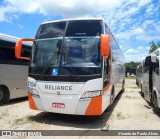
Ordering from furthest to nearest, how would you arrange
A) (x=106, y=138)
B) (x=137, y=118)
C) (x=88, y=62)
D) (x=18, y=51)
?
(x=137, y=118) < (x=18, y=51) < (x=88, y=62) < (x=106, y=138)

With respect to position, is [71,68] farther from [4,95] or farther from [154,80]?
[4,95]

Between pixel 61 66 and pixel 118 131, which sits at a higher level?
pixel 61 66

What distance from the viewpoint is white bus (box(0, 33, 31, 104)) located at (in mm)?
12305

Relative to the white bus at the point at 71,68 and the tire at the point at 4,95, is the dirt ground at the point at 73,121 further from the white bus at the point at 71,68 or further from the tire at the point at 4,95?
the tire at the point at 4,95

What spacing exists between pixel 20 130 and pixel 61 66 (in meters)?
2.32

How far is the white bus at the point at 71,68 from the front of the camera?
813 cm

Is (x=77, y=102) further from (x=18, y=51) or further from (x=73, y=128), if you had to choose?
(x=18, y=51)

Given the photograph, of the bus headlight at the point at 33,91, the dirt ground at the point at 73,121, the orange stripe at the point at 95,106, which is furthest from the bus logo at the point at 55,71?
the dirt ground at the point at 73,121

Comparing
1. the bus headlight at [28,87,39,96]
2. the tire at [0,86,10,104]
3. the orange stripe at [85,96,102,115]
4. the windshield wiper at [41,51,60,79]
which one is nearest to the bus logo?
the windshield wiper at [41,51,60,79]

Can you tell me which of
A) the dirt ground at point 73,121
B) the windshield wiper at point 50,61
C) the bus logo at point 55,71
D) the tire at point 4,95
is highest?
the windshield wiper at point 50,61

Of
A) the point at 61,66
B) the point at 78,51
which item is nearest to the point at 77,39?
the point at 78,51

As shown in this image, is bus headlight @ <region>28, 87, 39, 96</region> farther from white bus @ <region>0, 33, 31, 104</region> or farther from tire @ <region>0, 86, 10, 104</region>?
tire @ <region>0, 86, 10, 104</region>

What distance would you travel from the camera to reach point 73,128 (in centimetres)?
815

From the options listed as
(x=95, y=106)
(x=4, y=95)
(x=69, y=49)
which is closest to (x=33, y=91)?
(x=69, y=49)
